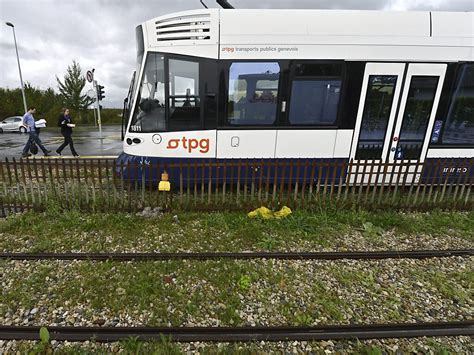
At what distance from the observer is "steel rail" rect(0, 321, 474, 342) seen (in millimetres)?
2469

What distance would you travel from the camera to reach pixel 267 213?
4941 mm

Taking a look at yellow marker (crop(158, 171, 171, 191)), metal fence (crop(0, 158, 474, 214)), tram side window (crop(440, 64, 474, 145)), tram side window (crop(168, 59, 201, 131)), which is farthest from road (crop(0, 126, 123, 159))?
tram side window (crop(440, 64, 474, 145))

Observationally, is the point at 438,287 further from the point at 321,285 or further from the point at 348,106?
the point at 348,106

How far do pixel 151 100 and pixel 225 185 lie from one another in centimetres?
232

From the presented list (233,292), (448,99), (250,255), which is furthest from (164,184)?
(448,99)

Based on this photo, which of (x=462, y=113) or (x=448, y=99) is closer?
(x=448, y=99)

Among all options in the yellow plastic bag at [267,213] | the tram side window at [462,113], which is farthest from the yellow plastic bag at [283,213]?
the tram side window at [462,113]

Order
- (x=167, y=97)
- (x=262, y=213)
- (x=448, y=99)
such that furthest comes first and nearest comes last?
(x=448, y=99) < (x=167, y=97) < (x=262, y=213)

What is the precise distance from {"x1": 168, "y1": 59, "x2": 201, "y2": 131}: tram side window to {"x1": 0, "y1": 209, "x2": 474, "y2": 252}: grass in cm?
190

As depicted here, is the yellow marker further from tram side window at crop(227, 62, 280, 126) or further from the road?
the road

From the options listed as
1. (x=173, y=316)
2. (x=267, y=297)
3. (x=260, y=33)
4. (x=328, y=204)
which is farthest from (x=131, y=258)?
(x=260, y=33)

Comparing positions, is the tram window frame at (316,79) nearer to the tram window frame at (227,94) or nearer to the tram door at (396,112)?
the tram window frame at (227,94)

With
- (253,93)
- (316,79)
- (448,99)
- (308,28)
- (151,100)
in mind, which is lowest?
(151,100)

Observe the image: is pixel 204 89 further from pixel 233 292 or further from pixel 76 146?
pixel 76 146
